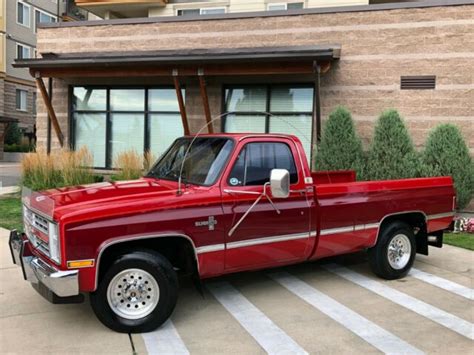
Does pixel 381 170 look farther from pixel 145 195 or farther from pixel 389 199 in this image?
pixel 145 195

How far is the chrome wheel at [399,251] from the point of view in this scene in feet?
20.8

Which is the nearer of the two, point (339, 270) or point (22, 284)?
point (22, 284)

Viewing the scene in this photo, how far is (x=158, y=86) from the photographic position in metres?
14.3

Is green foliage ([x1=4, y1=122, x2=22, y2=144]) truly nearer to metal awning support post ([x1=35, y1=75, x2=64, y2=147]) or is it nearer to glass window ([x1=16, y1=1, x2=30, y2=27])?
glass window ([x1=16, y1=1, x2=30, y2=27])

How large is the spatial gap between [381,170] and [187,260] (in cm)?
757

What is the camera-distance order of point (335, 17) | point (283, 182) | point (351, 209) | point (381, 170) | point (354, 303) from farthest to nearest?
point (335, 17) → point (381, 170) → point (351, 209) → point (354, 303) → point (283, 182)

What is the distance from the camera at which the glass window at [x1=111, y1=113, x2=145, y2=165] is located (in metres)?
14.5

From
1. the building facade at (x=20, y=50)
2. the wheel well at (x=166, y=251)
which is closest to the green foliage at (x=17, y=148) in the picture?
the building facade at (x=20, y=50)

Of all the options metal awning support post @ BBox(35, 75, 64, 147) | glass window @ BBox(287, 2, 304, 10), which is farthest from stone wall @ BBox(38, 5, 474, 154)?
glass window @ BBox(287, 2, 304, 10)

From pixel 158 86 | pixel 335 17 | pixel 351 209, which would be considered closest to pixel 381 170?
pixel 335 17

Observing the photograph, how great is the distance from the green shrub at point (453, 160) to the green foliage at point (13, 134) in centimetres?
3344

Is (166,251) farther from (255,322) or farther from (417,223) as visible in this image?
(417,223)

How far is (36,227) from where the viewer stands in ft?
15.7

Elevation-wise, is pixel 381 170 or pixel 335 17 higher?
pixel 335 17
